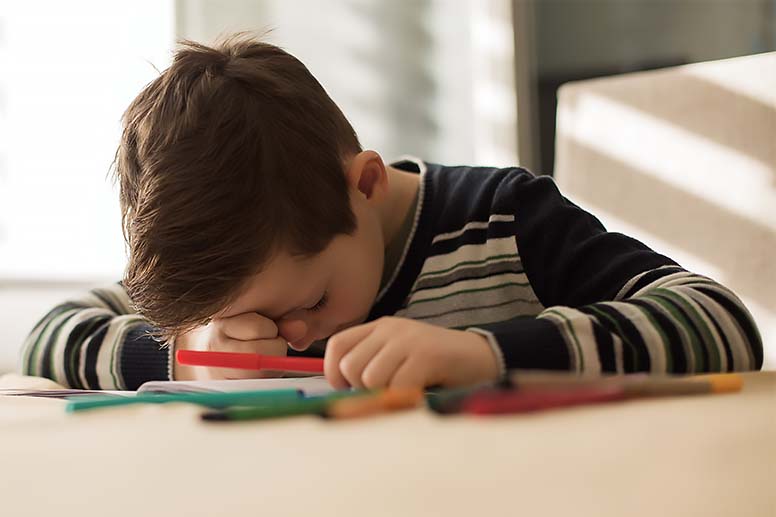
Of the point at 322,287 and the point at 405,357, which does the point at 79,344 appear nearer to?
the point at 322,287

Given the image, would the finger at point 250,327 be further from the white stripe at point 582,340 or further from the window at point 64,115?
the window at point 64,115

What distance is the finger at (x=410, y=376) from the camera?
56 cm

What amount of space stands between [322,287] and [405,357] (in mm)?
235

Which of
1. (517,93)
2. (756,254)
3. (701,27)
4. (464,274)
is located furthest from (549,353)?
(701,27)

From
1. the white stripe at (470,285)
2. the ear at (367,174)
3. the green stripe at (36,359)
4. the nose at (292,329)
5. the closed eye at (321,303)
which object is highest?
the ear at (367,174)

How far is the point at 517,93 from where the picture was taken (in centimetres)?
205

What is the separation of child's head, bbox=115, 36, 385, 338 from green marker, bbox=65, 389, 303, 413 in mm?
155

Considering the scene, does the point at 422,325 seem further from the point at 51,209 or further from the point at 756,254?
the point at 51,209

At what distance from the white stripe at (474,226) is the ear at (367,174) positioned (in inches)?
4.5

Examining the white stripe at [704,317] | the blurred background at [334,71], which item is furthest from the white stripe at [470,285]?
the blurred background at [334,71]

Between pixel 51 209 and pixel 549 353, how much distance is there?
1.63 meters

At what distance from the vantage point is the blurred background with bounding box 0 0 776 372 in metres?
1.97

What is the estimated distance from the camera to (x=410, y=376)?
0.56 m

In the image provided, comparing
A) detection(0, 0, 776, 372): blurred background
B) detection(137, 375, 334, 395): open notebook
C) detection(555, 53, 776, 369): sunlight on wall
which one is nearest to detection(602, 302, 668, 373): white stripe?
detection(137, 375, 334, 395): open notebook
